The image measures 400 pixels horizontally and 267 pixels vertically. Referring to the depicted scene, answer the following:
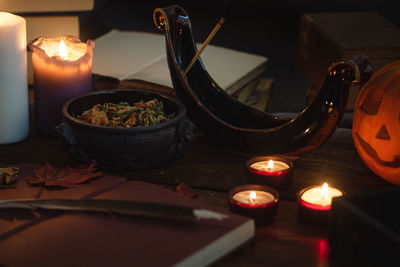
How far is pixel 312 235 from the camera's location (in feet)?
3.07

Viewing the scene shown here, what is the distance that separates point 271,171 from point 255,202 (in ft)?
0.37

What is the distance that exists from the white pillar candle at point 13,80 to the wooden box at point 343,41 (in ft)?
2.43

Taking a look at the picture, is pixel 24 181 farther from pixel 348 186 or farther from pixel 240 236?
pixel 348 186

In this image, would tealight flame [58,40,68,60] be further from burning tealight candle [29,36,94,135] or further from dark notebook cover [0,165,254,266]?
dark notebook cover [0,165,254,266]

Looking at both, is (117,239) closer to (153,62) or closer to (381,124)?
(381,124)

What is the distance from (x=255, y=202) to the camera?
0.95m

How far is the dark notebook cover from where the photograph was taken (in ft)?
2.63

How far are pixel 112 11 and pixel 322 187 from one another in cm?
309

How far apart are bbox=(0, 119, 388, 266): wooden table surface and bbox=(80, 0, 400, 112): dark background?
1.50 metres

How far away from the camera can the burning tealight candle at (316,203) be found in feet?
3.12

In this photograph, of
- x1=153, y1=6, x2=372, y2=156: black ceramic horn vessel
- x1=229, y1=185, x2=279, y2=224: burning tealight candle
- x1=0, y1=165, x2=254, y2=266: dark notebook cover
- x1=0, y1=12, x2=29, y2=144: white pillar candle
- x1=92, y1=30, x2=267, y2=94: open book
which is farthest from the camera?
x1=92, y1=30, x2=267, y2=94: open book

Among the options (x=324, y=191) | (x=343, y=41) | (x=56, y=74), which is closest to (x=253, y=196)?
(x=324, y=191)

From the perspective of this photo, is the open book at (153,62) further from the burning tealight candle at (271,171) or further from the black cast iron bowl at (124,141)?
the burning tealight candle at (271,171)

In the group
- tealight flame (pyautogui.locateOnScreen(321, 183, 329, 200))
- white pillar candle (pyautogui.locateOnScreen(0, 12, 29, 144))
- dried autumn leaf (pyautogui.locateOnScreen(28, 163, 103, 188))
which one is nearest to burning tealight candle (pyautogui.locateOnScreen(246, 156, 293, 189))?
tealight flame (pyautogui.locateOnScreen(321, 183, 329, 200))
